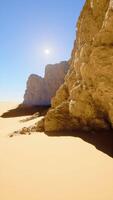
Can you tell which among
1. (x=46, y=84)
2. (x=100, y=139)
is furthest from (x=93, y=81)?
(x=46, y=84)

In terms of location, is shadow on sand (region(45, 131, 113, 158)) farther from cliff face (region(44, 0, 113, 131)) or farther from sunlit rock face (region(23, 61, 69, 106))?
sunlit rock face (region(23, 61, 69, 106))

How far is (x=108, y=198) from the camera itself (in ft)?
11.1

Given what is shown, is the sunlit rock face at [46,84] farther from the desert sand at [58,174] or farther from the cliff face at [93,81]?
the desert sand at [58,174]

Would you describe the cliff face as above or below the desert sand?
above

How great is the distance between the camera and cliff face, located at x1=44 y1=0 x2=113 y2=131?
6.40m

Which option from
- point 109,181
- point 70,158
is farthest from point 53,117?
point 109,181

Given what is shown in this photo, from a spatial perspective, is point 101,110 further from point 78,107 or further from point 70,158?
point 70,158

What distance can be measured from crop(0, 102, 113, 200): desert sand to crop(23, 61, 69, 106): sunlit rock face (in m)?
42.8

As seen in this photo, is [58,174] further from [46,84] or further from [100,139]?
[46,84]

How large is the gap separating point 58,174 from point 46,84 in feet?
156

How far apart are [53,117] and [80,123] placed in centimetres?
152

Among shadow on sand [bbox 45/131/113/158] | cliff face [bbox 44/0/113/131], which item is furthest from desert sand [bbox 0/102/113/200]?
cliff face [bbox 44/0/113/131]

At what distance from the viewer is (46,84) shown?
51500 mm

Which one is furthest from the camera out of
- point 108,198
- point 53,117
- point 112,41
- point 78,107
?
point 53,117
